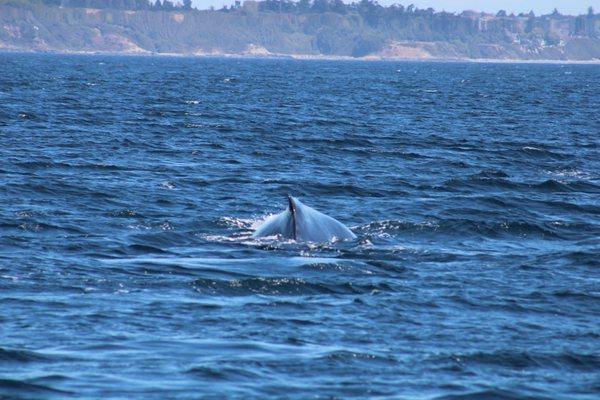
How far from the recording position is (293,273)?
19531 mm

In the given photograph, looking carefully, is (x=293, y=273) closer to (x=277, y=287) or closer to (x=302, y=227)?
(x=277, y=287)

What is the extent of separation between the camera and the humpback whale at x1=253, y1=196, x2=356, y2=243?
2248 centimetres

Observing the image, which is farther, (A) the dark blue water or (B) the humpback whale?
(B) the humpback whale

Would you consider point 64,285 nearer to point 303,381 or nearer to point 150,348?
point 150,348

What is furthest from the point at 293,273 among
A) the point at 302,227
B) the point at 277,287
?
the point at 302,227

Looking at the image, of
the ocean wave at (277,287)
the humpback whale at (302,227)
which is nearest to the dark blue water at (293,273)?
the ocean wave at (277,287)

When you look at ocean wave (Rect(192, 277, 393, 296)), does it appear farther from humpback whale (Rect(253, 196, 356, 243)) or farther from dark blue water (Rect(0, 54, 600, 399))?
humpback whale (Rect(253, 196, 356, 243))

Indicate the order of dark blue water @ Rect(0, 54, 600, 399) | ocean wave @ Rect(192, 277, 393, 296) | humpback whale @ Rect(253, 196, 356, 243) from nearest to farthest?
1. dark blue water @ Rect(0, 54, 600, 399)
2. ocean wave @ Rect(192, 277, 393, 296)
3. humpback whale @ Rect(253, 196, 356, 243)

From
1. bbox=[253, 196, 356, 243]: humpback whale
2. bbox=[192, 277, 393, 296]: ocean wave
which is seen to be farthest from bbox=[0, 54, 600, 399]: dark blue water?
bbox=[253, 196, 356, 243]: humpback whale

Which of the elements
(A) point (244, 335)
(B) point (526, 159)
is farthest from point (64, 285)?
(B) point (526, 159)

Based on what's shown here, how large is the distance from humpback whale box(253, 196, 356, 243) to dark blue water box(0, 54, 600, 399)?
1.41 ft

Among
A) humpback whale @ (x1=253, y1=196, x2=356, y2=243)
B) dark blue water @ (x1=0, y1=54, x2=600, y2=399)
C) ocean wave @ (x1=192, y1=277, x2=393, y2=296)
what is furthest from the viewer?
humpback whale @ (x1=253, y1=196, x2=356, y2=243)

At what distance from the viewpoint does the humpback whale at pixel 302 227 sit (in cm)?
2248

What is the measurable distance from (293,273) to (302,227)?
3.19 meters
